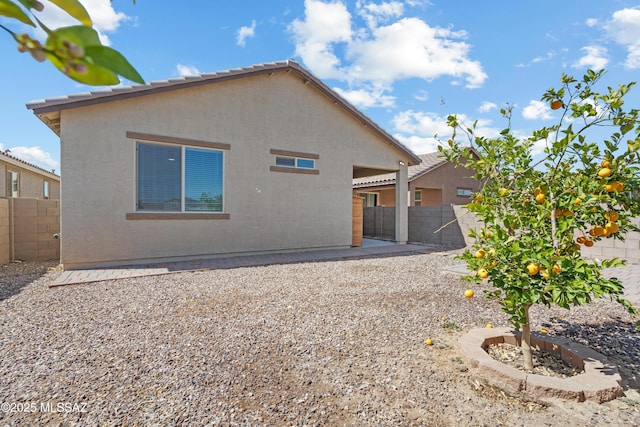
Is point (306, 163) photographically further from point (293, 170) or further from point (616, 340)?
point (616, 340)

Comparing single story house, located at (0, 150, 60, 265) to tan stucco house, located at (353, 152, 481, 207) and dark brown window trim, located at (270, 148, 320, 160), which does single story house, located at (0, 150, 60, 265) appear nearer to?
dark brown window trim, located at (270, 148, 320, 160)

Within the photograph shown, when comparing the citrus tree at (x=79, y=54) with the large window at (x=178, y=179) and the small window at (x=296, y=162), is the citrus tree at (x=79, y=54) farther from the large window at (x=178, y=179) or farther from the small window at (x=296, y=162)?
the small window at (x=296, y=162)

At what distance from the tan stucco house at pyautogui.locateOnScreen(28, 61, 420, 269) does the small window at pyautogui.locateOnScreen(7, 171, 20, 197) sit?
34.1ft

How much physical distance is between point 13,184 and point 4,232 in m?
10.0

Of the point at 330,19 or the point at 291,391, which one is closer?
the point at 291,391

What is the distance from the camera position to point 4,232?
805 cm

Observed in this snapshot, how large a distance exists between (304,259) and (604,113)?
23.6 feet

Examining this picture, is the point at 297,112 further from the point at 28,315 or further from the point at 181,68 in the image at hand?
the point at 28,315

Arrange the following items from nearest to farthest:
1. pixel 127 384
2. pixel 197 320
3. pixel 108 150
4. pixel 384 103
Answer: pixel 127 384
pixel 197 320
pixel 108 150
pixel 384 103

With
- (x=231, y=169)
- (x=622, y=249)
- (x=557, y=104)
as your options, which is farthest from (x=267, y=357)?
(x=622, y=249)

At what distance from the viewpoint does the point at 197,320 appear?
165 inches

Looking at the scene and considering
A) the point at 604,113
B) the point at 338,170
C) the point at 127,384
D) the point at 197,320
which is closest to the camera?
the point at 604,113

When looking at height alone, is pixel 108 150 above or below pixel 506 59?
below

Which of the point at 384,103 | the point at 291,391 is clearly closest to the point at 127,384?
the point at 291,391
